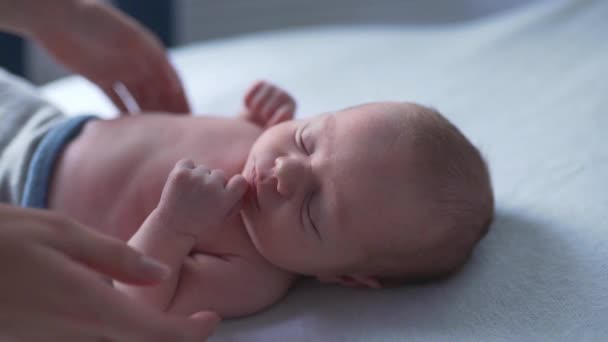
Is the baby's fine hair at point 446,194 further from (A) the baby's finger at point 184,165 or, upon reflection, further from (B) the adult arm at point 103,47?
→ (B) the adult arm at point 103,47

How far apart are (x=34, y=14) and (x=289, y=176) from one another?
2.14 feet

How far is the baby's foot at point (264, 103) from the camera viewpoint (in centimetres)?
131

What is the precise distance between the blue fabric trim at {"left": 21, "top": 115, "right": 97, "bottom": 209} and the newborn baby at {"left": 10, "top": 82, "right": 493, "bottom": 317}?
94mm

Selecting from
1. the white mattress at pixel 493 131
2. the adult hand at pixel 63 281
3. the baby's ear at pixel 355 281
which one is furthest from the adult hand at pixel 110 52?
the adult hand at pixel 63 281

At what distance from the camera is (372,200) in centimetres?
93

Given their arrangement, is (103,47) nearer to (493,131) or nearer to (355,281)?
(355,281)

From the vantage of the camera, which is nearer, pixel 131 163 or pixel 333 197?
pixel 333 197

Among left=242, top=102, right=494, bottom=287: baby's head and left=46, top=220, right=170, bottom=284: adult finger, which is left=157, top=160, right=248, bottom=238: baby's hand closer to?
left=242, top=102, right=494, bottom=287: baby's head

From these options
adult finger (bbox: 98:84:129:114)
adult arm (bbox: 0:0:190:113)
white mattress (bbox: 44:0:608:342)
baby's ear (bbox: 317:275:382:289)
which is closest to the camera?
white mattress (bbox: 44:0:608:342)

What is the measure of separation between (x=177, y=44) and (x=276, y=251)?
2222 millimetres

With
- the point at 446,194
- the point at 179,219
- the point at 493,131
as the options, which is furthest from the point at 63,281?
the point at 493,131

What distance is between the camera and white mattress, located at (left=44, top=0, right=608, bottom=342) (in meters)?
0.89

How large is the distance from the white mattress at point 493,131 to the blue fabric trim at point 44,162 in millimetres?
413

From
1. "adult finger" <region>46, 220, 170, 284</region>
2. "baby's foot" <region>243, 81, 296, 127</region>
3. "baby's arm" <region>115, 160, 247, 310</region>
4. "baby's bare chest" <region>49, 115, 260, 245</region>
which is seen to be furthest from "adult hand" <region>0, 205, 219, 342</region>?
"baby's foot" <region>243, 81, 296, 127</region>
